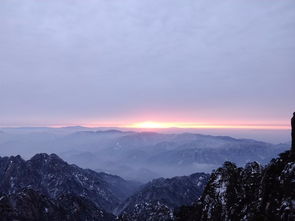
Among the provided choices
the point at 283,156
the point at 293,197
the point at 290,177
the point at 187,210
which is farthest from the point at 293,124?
the point at 187,210

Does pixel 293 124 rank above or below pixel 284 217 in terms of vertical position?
above

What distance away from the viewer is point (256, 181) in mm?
97938

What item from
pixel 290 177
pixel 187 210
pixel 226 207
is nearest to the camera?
pixel 290 177

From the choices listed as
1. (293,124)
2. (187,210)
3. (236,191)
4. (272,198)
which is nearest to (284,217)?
(272,198)

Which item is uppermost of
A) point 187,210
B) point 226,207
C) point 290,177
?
point 290,177

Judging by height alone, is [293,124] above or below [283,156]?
above

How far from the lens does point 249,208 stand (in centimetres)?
7694

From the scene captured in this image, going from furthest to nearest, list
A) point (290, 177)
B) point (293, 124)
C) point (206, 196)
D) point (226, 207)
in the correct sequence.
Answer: point (206, 196), point (226, 207), point (293, 124), point (290, 177)

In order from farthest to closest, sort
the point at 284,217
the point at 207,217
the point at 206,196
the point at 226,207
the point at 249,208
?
the point at 206,196 < the point at 207,217 < the point at 226,207 < the point at 249,208 < the point at 284,217

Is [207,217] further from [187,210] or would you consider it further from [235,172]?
[187,210]

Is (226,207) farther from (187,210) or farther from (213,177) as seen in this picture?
(187,210)

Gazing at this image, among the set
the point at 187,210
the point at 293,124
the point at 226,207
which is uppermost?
the point at 293,124

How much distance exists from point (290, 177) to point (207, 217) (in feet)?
130

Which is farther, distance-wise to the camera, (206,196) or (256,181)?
(206,196)
